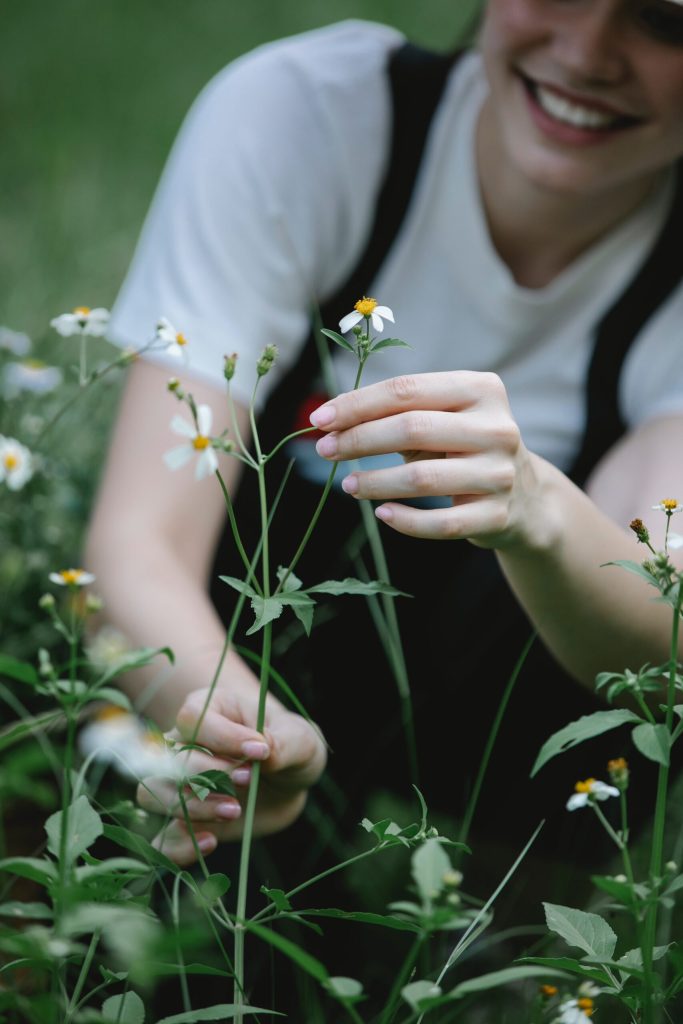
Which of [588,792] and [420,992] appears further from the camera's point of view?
[588,792]

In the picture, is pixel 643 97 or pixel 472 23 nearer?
pixel 643 97

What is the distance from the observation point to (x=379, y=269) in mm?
1473

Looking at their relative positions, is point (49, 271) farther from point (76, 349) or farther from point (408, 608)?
point (408, 608)

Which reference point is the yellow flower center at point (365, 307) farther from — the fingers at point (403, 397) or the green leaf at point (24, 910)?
the green leaf at point (24, 910)

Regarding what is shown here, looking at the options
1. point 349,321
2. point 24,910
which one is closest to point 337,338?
point 349,321

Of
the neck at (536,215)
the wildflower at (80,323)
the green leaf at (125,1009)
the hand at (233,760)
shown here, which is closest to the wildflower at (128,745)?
the hand at (233,760)

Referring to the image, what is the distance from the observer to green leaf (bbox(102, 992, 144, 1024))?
0.67 metres

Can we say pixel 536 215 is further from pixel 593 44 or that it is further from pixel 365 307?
pixel 365 307

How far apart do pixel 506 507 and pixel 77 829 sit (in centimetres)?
35

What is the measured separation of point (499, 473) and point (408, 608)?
0.67m

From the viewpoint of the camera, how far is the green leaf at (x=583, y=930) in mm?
714

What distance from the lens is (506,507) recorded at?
778 mm

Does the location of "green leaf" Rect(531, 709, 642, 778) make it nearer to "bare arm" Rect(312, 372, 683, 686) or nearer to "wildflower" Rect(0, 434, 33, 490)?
"bare arm" Rect(312, 372, 683, 686)

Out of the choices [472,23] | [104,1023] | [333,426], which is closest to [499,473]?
[333,426]
